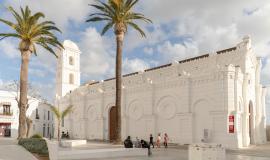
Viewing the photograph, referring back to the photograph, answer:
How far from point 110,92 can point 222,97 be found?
19.2m

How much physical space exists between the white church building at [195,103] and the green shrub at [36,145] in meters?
19.0

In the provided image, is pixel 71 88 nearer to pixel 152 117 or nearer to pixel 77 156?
pixel 152 117

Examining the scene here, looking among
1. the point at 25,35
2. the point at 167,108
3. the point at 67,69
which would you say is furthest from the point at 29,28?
the point at 67,69

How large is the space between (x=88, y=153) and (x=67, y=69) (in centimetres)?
4091

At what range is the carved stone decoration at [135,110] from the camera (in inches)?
1718

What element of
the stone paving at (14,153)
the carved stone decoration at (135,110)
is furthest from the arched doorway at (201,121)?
the stone paving at (14,153)

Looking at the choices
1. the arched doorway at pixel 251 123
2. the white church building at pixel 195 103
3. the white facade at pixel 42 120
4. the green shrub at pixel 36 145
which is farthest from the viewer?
the white facade at pixel 42 120

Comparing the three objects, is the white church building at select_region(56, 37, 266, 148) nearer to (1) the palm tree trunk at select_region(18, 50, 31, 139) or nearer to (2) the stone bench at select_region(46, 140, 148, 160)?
(2) the stone bench at select_region(46, 140, 148, 160)

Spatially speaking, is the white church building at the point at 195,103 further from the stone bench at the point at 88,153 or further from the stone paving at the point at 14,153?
the stone paving at the point at 14,153

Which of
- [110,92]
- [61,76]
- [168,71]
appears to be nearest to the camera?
[168,71]

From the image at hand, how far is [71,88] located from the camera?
205 feet

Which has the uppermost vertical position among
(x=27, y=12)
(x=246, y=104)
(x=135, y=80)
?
(x=27, y=12)

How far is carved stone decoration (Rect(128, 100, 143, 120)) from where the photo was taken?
43.6 meters

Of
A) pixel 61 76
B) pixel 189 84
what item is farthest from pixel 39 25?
pixel 61 76
